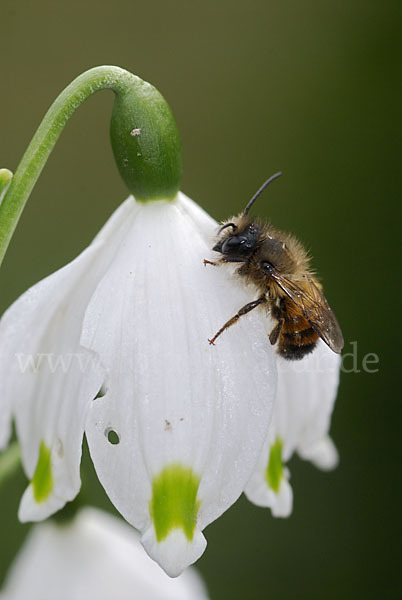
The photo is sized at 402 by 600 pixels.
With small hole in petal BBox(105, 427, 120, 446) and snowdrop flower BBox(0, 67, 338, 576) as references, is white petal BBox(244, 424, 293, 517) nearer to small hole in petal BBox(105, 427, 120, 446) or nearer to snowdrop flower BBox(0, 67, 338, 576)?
snowdrop flower BBox(0, 67, 338, 576)

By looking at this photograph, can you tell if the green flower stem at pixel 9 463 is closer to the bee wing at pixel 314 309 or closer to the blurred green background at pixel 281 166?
the bee wing at pixel 314 309

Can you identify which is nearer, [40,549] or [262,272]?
[262,272]

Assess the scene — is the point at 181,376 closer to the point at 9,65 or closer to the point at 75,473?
the point at 75,473

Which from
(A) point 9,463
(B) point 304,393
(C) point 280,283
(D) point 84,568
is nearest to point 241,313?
(C) point 280,283

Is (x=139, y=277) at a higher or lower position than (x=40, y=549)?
higher

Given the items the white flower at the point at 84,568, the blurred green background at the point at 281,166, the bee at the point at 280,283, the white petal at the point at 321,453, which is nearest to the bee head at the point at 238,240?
the bee at the point at 280,283

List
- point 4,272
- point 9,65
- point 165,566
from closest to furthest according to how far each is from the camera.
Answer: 1. point 165,566
2. point 4,272
3. point 9,65

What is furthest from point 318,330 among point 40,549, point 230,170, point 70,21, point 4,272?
point 70,21
